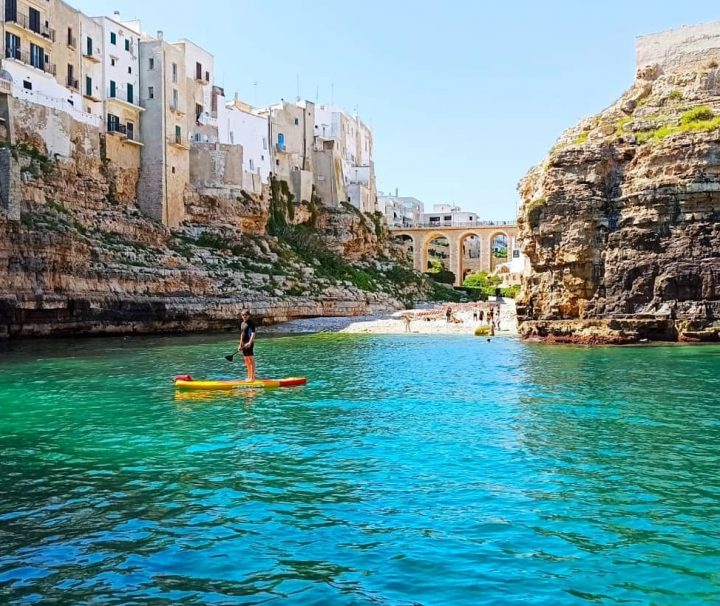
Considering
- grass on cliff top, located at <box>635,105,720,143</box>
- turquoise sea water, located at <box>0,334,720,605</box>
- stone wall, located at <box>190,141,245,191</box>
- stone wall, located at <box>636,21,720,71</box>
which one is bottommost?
turquoise sea water, located at <box>0,334,720,605</box>

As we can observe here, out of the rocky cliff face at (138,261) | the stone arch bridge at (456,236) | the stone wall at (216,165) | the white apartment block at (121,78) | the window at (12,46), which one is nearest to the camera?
the rocky cliff face at (138,261)

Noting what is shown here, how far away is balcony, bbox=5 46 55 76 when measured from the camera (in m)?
43.9

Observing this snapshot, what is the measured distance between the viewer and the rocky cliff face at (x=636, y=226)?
114 ft

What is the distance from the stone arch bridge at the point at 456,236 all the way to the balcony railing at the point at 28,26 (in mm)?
56108

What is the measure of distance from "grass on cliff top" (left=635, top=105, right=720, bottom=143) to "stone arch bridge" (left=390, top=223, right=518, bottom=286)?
55675 mm

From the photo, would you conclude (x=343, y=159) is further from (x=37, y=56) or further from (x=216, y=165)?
(x=37, y=56)

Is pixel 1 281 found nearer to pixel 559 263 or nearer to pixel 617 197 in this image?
pixel 559 263

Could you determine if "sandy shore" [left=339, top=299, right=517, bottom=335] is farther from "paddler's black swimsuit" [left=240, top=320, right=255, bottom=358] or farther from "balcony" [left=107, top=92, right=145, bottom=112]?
"paddler's black swimsuit" [left=240, top=320, right=255, bottom=358]

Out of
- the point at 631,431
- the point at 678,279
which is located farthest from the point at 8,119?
the point at 631,431

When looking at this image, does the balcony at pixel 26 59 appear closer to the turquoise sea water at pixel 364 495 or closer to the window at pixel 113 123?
the window at pixel 113 123

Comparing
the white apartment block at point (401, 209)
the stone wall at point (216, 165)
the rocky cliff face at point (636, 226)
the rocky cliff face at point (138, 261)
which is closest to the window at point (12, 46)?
the rocky cliff face at point (138, 261)

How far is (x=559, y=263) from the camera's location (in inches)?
1497

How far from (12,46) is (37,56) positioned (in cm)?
220

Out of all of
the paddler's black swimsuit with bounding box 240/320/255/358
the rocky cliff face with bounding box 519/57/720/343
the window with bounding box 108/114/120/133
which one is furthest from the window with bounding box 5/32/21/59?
the paddler's black swimsuit with bounding box 240/320/255/358
